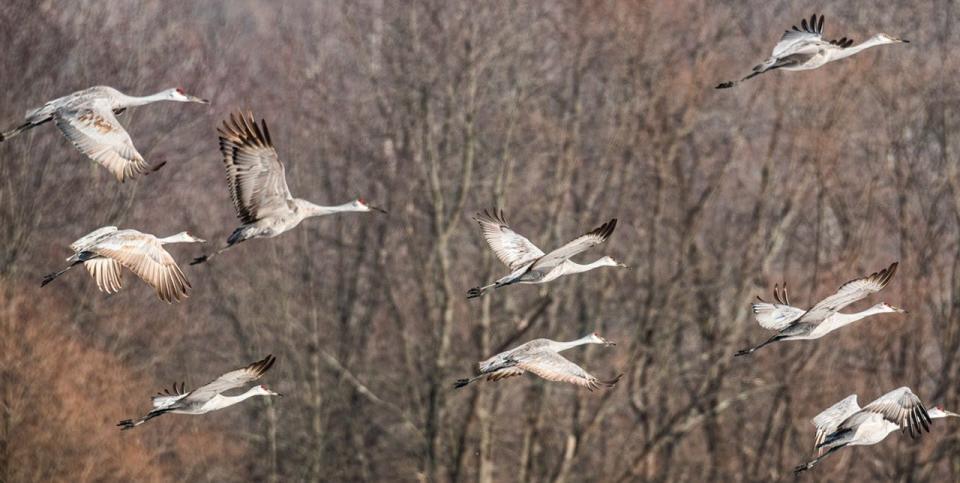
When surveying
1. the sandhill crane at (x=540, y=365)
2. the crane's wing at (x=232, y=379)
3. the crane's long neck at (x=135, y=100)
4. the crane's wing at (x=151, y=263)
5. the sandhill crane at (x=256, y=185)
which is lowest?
the sandhill crane at (x=540, y=365)

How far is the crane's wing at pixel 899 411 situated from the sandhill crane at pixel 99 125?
279 inches

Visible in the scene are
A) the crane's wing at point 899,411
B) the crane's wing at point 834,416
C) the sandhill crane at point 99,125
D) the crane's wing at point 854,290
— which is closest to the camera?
the crane's wing at point 854,290

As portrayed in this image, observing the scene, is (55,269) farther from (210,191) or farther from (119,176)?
(119,176)

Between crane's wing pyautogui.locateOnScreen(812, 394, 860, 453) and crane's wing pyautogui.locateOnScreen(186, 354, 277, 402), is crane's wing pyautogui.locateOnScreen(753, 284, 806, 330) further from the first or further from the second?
crane's wing pyautogui.locateOnScreen(186, 354, 277, 402)

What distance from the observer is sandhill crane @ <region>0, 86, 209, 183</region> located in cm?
2159

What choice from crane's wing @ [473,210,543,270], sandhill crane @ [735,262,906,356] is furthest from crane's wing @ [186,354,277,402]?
sandhill crane @ [735,262,906,356]

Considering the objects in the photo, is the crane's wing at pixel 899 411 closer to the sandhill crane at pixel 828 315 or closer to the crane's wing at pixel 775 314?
the sandhill crane at pixel 828 315

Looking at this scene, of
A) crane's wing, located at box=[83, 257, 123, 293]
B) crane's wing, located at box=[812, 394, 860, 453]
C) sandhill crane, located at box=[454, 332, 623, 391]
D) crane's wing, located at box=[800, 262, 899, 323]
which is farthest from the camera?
crane's wing, located at box=[83, 257, 123, 293]

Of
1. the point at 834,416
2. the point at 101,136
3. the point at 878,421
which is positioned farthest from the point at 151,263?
the point at 878,421

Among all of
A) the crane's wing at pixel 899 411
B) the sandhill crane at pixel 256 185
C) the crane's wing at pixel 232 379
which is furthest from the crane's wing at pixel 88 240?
the crane's wing at pixel 899 411

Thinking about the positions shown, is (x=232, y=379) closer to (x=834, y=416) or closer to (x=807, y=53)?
(x=834, y=416)

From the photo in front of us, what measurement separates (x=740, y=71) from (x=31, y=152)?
1424 centimetres

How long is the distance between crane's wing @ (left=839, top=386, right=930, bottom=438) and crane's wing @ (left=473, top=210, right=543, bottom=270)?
13.6ft

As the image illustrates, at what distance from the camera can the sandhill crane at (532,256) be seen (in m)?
21.1
